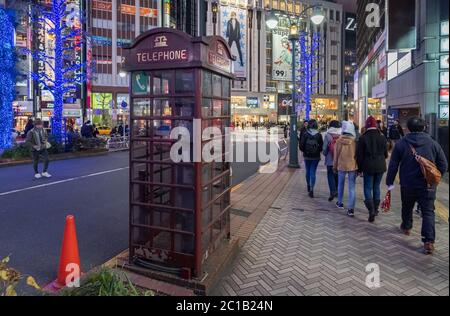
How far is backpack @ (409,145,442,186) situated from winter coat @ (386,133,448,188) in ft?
0.25

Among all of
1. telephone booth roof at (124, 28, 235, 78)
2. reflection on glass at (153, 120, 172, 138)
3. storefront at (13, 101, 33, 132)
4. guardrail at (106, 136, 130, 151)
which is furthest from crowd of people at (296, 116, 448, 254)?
storefront at (13, 101, 33, 132)

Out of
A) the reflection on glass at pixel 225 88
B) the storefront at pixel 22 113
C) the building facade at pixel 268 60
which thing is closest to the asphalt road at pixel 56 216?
the reflection on glass at pixel 225 88

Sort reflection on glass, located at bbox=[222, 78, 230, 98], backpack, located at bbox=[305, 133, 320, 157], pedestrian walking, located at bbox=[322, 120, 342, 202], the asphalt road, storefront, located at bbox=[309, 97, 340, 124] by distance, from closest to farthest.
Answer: reflection on glass, located at bbox=[222, 78, 230, 98] < the asphalt road < pedestrian walking, located at bbox=[322, 120, 342, 202] < backpack, located at bbox=[305, 133, 320, 157] < storefront, located at bbox=[309, 97, 340, 124]

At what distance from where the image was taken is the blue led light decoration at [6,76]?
19.0 metres

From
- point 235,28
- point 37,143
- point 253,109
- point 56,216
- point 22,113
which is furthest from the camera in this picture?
point 253,109

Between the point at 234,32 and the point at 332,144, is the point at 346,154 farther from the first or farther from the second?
the point at 234,32

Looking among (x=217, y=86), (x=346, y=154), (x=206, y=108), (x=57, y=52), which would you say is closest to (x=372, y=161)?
(x=346, y=154)

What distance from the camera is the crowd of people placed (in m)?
4.98

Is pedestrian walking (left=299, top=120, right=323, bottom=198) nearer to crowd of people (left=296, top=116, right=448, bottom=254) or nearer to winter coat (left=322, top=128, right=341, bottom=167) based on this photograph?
crowd of people (left=296, top=116, right=448, bottom=254)

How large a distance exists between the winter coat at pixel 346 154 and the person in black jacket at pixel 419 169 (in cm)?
165

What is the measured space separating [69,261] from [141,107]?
6.21ft

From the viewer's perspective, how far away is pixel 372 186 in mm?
6664
